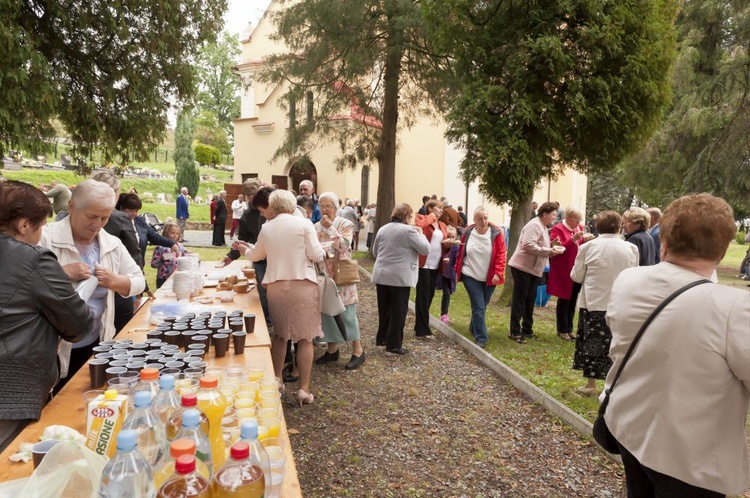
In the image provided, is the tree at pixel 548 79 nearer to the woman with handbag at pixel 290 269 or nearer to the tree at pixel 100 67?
the tree at pixel 100 67

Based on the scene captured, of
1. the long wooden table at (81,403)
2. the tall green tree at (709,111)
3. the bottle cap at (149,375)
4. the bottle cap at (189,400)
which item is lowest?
the long wooden table at (81,403)

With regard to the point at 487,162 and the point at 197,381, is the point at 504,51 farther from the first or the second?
the point at 197,381

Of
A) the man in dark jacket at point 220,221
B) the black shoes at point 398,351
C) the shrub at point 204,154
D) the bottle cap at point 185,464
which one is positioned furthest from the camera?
the shrub at point 204,154

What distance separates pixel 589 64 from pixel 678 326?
A: 7193 mm

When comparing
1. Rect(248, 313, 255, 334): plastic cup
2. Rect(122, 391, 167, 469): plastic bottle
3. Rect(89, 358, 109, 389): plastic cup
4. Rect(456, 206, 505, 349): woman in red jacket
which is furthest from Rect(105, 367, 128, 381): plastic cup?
Rect(456, 206, 505, 349): woman in red jacket

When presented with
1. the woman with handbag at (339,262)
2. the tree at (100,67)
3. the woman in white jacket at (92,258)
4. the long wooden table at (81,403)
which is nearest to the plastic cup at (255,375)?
the long wooden table at (81,403)

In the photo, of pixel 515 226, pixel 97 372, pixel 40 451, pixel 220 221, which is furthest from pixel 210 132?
pixel 40 451

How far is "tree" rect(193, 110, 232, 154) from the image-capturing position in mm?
51875

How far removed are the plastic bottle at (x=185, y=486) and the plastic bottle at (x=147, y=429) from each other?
0.97ft

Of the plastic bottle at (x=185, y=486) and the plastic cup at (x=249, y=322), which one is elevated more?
the plastic bottle at (x=185, y=486)

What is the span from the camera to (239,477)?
1327mm

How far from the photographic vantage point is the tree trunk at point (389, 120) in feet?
38.7

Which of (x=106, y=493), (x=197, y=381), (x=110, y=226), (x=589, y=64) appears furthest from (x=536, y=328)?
(x=106, y=493)

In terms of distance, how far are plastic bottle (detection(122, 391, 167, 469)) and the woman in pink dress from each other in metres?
6.61
